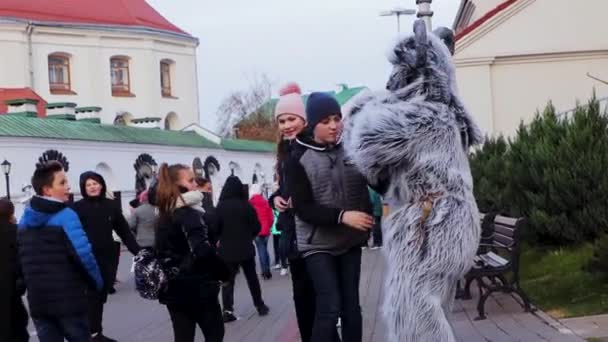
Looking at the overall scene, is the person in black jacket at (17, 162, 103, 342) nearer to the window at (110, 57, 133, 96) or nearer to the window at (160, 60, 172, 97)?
the window at (110, 57, 133, 96)

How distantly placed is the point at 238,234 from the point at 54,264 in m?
5.42

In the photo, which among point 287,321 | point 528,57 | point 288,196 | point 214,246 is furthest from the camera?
point 528,57

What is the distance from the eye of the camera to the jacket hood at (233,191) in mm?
13070

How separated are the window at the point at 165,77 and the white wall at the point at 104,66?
14.0 inches

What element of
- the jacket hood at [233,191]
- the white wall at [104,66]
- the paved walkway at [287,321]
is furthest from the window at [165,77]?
the jacket hood at [233,191]

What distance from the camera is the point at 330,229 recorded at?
20.6ft

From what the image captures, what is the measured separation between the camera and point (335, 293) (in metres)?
6.26

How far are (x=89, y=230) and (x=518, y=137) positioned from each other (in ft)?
24.1

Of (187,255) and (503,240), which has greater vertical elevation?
(187,255)

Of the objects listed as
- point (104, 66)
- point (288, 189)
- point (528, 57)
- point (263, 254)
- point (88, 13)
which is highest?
point (88, 13)

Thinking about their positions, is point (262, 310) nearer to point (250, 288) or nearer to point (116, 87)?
point (250, 288)

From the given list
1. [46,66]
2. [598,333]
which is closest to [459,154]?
[598,333]

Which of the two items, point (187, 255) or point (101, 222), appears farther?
point (101, 222)

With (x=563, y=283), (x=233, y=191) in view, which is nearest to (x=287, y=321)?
(x=233, y=191)
